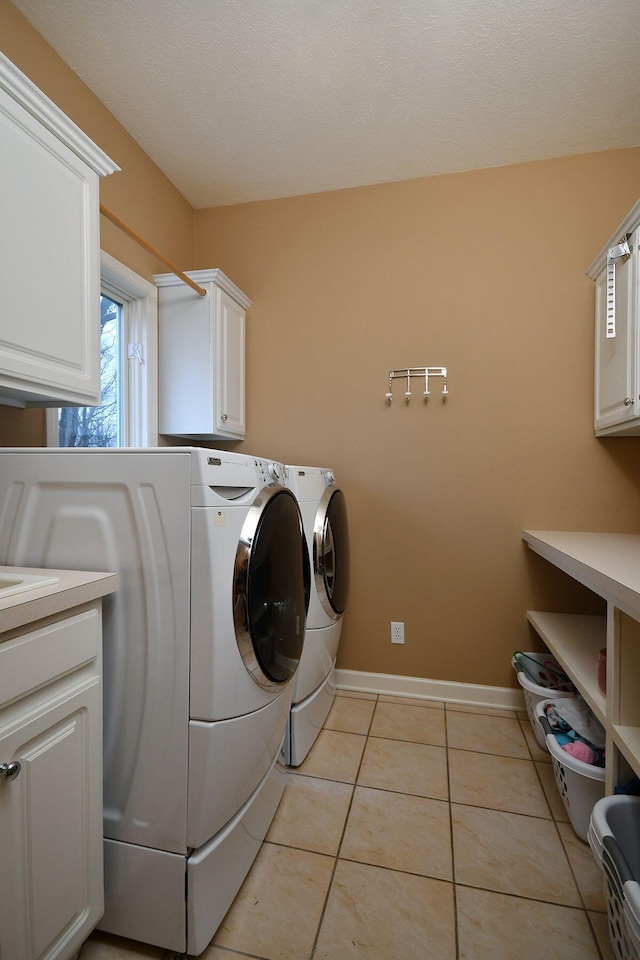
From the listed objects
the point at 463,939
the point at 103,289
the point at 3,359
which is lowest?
the point at 463,939

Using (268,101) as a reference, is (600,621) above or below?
below

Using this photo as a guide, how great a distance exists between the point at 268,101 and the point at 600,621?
8.65 ft

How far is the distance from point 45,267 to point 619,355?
2009 millimetres

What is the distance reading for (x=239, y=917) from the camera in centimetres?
115

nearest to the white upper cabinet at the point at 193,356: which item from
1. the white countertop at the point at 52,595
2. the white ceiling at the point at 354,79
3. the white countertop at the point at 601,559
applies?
the white ceiling at the point at 354,79

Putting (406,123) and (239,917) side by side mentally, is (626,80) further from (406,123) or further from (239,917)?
(239,917)

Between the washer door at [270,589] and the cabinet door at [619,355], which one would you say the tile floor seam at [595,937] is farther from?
the cabinet door at [619,355]

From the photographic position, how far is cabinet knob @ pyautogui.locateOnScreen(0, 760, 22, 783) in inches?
30.1

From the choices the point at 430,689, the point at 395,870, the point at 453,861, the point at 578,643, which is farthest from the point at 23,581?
the point at 430,689

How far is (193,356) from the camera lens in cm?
224

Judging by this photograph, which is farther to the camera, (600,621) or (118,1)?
(600,621)

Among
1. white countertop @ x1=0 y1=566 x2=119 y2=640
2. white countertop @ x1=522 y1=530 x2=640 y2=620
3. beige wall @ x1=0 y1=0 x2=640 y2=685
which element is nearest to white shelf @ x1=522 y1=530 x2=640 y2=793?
white countertop @ x1=522 y1=530 x2=640 y2=620

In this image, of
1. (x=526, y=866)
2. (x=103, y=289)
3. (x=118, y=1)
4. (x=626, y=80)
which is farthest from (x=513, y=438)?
(x=118, y=1)

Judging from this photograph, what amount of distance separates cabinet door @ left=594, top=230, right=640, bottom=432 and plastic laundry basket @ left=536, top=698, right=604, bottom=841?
1182mm
